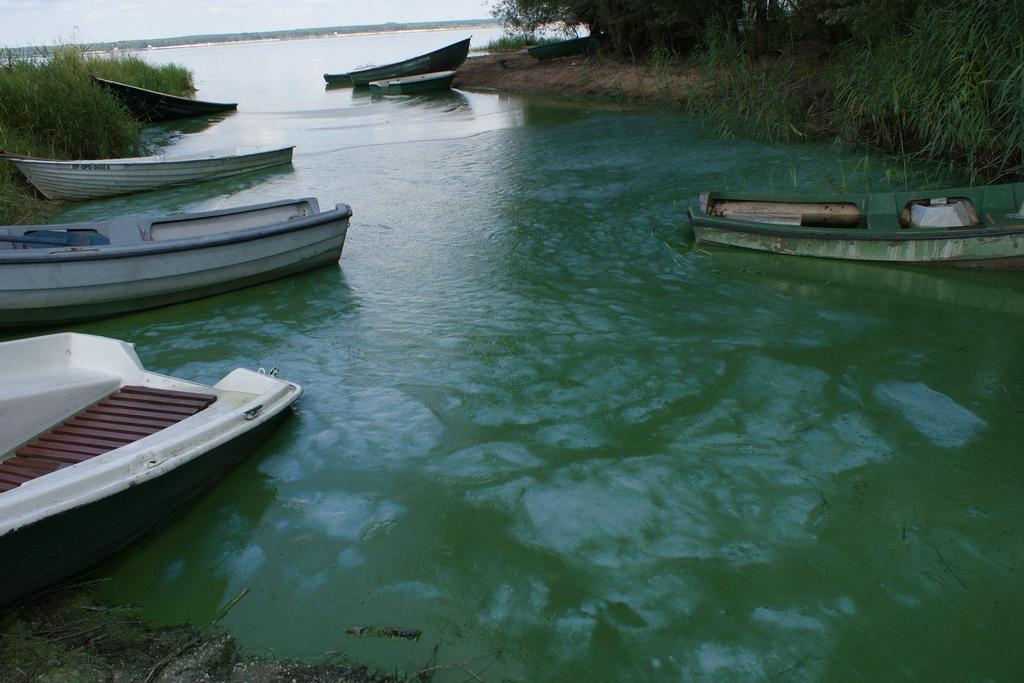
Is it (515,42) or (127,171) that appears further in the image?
(515,42)

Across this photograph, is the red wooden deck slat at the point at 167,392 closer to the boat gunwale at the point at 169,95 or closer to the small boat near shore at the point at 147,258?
the small boat near shore at the point at 147,258

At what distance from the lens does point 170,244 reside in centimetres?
764

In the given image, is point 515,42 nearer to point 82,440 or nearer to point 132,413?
point 132,413

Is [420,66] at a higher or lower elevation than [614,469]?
higher

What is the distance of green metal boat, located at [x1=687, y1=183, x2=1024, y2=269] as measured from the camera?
7762 millimetres

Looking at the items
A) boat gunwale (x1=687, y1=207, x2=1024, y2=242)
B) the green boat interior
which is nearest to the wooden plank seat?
boat gunwale (x1=687, y1=207, x2=1024, y2=242)

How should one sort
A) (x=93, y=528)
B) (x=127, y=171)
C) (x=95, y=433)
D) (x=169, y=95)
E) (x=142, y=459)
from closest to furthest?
(x=93, y=528)
(x=142, y=459)
(x=95, y=433)
(x=127, y=171)
(x=169, y=95)

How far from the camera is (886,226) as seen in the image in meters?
8.32

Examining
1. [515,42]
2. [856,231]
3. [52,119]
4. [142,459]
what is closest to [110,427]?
[142,459]

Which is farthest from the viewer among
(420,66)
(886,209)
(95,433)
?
(420,66)

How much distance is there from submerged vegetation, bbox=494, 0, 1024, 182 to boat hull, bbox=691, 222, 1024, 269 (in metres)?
2.05

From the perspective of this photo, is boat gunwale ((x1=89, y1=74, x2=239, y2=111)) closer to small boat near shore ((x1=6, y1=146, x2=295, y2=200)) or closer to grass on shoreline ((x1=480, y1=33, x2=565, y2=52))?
small boat near shore ((x1=6, y1=146, x2=295, y2=200))

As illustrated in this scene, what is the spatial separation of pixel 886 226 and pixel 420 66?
27.5m

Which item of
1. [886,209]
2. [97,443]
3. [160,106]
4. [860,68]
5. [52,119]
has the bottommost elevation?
[97,443]
